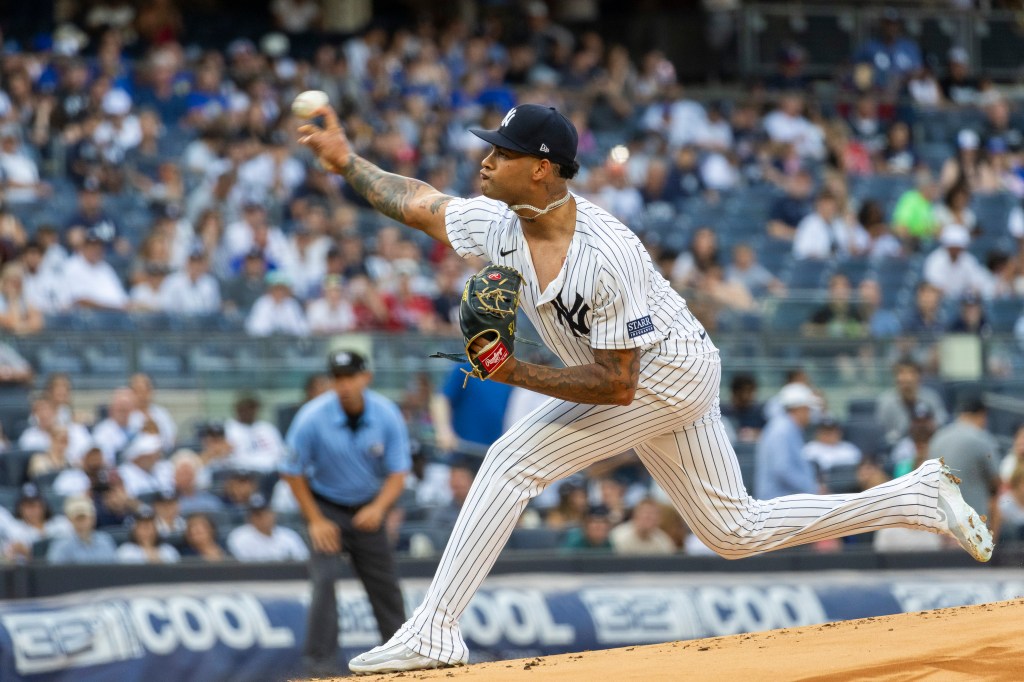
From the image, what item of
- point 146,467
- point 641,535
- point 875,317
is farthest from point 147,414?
point 875,317

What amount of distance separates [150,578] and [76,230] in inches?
162

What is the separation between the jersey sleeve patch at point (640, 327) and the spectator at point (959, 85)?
14905 mm

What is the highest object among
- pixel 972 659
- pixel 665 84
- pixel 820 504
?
pixel 665 84

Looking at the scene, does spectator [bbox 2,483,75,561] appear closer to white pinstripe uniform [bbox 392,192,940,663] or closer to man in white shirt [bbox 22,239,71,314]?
man in white shirt [bbox 22,239,71,314]

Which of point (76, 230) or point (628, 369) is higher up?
point (76, 230)

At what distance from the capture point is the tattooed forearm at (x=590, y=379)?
4598 millimetres

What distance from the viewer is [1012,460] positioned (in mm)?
10172

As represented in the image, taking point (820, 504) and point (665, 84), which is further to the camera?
point (665, 84)

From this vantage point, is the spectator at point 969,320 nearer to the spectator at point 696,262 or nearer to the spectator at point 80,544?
the spectator at point 696,262

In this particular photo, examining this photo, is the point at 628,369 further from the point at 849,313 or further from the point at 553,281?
the point at 849,313

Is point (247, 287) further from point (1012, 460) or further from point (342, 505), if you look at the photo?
point (1012, 460)

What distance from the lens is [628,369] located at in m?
4.64

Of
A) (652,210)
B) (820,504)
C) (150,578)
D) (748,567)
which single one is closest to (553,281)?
(820,504)

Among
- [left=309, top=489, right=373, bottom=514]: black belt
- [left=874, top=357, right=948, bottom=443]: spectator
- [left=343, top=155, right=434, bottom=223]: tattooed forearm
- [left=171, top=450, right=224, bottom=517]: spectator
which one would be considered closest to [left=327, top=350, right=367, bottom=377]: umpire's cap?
[left=309, top=489, right=373, bottom=514]: black belt
